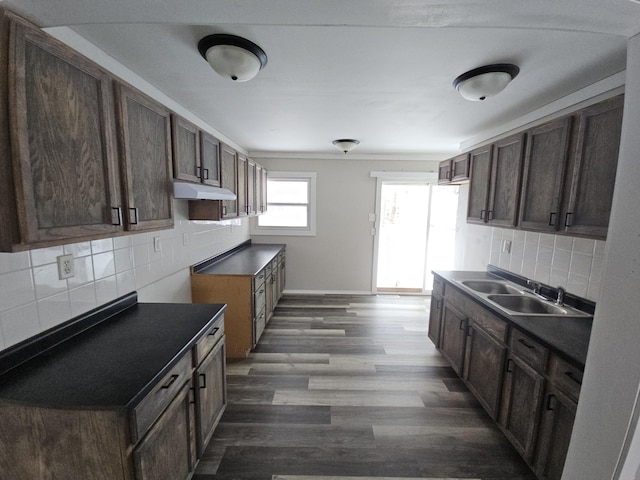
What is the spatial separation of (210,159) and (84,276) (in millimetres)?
1295

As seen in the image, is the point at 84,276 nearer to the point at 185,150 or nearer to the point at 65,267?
the point at 65,267

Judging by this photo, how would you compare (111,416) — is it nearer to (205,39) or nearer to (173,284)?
(173,284)

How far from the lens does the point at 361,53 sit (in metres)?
1.48

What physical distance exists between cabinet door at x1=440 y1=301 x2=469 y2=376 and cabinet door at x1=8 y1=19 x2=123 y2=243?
2.58 meters

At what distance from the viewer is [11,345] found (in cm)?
108

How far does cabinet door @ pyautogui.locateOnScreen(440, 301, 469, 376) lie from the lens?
2254 mm

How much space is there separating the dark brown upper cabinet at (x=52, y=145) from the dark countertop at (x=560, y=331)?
227cm

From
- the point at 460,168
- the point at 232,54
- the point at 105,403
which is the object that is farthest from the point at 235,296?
the point at 460,168

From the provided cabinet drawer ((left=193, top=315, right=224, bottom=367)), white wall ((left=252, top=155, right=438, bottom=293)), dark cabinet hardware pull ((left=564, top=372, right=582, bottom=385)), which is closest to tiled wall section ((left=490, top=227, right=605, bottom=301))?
dark cabinet hardware pull ((left=564, top=372, right=582, bottom=385))

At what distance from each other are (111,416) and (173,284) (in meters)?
1.51

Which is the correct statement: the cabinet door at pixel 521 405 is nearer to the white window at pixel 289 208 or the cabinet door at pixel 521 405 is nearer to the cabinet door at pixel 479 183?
the cabinet door at pixel 479 183

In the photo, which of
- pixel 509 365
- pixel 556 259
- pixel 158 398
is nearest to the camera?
pixel 158 398

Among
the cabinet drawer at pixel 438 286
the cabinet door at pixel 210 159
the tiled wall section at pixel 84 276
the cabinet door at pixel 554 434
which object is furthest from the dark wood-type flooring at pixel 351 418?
the cabinet door at pixel 210 159

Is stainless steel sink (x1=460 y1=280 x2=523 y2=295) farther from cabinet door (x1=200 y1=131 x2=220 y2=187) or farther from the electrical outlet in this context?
the electrical outlet
